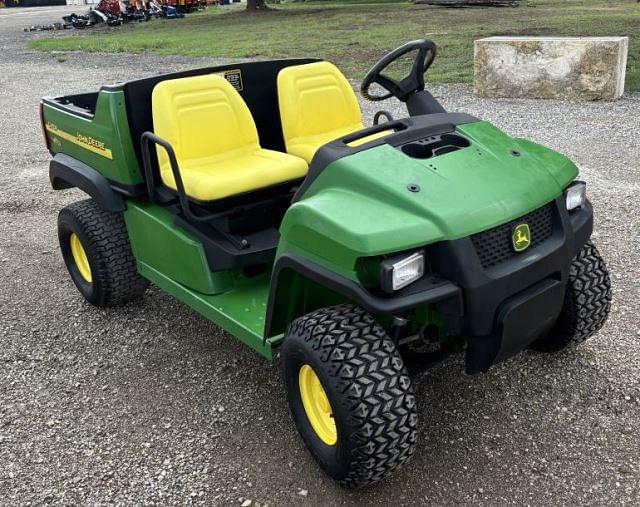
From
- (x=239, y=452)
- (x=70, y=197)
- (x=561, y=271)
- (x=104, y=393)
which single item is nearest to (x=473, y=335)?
(x=561, y=271)

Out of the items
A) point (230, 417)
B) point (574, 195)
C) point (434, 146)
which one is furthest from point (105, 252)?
point (574, 195)

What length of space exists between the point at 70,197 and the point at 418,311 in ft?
13.7

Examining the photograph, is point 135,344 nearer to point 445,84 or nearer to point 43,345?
point 43,345

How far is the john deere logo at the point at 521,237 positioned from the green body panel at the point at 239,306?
99 cm

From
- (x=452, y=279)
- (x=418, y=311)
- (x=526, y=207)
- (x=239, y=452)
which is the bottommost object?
(x=239, y=452)

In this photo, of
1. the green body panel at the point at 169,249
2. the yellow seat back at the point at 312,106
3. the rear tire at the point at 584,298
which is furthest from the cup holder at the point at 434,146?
the green body panel at the point at 169,249

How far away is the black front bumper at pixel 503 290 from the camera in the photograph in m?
2.23

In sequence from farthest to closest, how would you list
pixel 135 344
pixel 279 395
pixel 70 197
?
pixel 70 197, pixel 135 344, pixel 279 395

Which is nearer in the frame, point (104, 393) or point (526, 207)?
point (526, 207)

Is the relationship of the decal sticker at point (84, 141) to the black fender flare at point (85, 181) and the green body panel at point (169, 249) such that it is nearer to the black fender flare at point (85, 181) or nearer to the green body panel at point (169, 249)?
the black fender flare at point (85, 181)

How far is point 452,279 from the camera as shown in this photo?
88.3 inches

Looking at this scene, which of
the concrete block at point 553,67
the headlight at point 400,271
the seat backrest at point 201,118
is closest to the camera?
the headlight at point 400,271

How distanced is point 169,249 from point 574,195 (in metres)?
1.82

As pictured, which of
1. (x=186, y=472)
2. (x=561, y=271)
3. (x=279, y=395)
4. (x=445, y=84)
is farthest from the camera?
(x=445, y=84)
